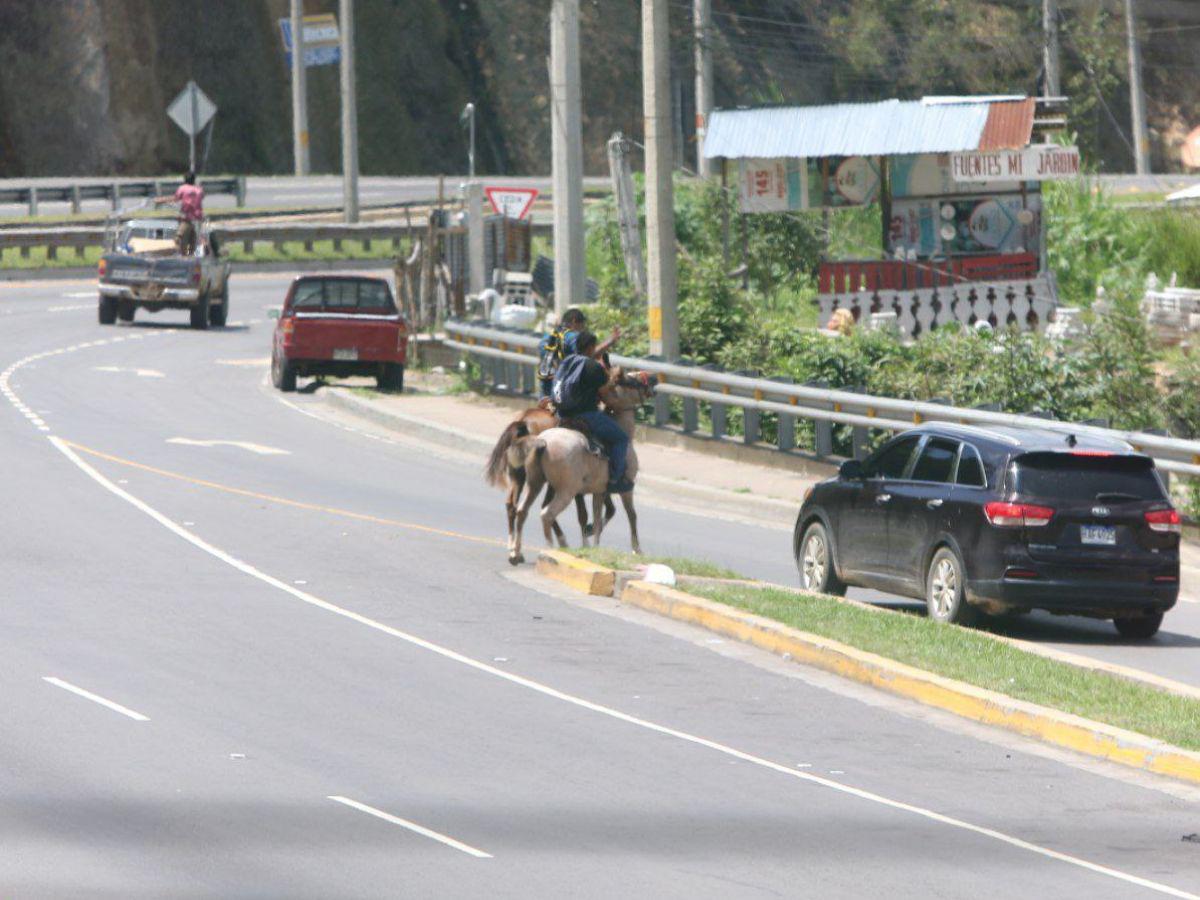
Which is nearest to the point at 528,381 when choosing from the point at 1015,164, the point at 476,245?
the point at 476,245

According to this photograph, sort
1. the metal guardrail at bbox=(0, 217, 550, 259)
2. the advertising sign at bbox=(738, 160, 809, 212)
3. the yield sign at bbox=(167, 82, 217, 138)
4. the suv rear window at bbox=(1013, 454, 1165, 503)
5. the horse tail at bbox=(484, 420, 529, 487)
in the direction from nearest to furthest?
the suv rear window at bbox=(1013, 454, 1165, 503) < the horse tail at bbox=(484, 420, 529, 487) < the advertising sign at bbox=(738, 160, 809, 212) < the metal guardrail at bbox=(0, 217, 550, 259) < the yield sign at bbox=(167, 82, 217, 138)

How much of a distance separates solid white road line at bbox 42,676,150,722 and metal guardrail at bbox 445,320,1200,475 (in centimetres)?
1025

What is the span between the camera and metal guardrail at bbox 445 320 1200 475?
66.3ft

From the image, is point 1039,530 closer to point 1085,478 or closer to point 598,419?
point 1085,478

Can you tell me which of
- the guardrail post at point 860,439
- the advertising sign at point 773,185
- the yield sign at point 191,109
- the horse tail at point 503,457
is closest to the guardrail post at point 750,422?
the guardrail post at point 860,439

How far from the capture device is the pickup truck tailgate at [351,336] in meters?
32.4

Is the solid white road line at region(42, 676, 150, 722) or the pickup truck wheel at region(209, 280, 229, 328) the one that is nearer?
the solid white road line at region(42, 676, 150, 722)

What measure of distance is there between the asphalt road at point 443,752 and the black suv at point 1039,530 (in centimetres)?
200

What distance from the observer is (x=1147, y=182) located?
69.8 meters

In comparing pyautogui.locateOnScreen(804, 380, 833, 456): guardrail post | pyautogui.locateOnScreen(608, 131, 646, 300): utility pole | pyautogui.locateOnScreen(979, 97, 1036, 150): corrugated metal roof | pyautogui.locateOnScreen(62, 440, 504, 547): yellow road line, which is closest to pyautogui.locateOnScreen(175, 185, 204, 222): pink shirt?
pyautogui.locateOnScreen(608, 131, 646, 300): utility pole

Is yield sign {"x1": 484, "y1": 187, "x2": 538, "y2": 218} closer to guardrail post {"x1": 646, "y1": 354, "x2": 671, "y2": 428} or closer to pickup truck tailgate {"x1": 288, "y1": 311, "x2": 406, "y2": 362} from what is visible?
pickup truck tailgate {"x1": 288, "y1": 311, "x2": 406, "y2": 362}

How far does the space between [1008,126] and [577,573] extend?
2042 cm

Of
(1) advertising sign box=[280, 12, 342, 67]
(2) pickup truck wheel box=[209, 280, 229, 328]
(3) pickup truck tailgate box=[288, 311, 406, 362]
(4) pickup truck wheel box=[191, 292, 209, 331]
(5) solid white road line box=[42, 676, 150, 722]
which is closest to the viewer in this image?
(5) solid white road line box=[42, 676, 150, 722]

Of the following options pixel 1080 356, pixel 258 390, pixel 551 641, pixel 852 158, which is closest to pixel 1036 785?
pixel 551 641
